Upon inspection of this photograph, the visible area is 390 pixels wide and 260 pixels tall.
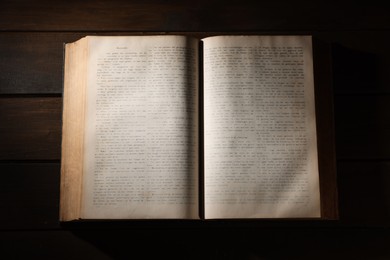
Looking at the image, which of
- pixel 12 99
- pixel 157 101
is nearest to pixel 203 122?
pixel 157 101

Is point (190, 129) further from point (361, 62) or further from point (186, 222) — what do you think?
point (361, 62)

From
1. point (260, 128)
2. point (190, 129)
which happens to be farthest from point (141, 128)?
point (260, 128)

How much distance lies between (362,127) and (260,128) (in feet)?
0.64

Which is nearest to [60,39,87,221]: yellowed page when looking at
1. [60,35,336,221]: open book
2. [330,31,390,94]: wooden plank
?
[60,35,336,221]: open book

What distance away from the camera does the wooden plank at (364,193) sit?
800 millimetres

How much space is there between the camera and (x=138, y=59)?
80 centimetres

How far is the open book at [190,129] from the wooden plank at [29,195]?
4 centimetres

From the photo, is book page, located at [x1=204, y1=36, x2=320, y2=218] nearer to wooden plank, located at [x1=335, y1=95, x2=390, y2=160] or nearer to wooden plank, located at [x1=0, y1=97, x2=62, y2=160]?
wooden plank, located at [x1=335, y1=95, x2=390, y2=160]

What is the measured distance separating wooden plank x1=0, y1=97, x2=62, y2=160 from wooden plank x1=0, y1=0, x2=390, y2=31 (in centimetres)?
14

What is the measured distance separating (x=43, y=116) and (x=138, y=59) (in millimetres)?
206

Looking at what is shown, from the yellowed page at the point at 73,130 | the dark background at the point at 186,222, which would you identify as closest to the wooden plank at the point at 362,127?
the dark background at the point at 186,222

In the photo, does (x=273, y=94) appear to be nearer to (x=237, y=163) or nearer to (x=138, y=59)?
(x=237, y=163)

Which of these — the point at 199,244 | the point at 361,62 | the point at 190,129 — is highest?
the point at 361,62

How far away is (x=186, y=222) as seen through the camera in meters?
0.80
